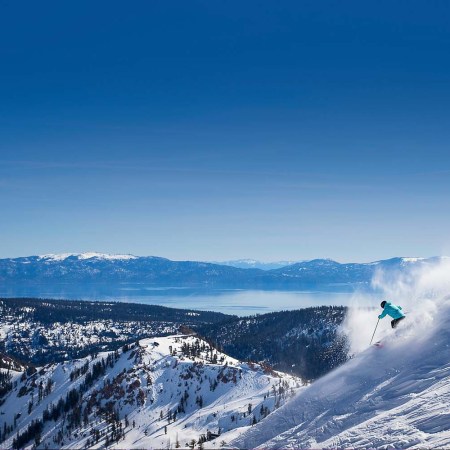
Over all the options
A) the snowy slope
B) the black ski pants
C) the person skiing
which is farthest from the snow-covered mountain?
the person skiing

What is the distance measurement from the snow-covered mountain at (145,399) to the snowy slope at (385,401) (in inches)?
2839

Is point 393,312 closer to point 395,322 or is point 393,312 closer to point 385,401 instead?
point 395,322

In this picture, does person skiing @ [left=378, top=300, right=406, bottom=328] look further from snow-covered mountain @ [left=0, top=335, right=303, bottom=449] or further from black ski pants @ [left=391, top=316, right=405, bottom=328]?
snow-covered mountain @ [left=0, top=335, right=303, bottom=449]

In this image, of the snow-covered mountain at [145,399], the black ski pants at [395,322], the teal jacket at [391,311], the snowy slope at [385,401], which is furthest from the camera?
the snow-covered mountain at [145,399]

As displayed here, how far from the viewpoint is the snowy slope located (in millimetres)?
23078

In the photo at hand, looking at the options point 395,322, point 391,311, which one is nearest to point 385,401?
point 391,311

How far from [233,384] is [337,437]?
11654 cm

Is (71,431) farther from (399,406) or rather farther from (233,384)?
(399,406)

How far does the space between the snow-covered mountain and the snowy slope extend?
72121 millimetres

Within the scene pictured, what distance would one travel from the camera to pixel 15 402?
590 ft

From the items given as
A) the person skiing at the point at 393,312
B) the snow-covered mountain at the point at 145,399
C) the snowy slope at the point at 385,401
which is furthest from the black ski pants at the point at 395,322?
the snow-covered mountain at the point at 145,399

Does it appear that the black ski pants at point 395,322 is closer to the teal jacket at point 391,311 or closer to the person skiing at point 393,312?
the person skiing at point 393,312

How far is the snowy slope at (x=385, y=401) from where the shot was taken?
23.1 meters

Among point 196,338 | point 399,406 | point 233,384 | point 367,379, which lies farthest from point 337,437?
point 196,338
